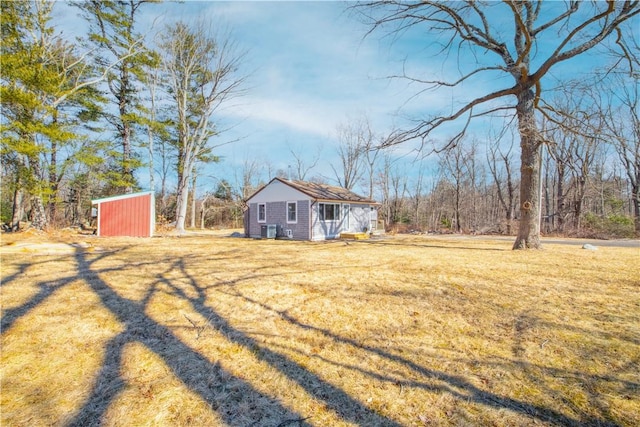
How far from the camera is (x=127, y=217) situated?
47.3 ft

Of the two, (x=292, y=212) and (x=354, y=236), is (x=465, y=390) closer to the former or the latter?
(x=354, y=236)

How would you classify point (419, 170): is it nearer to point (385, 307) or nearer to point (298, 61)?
point (298, 61)

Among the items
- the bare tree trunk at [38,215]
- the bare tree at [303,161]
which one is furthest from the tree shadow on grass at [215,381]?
the bare tree at [303,161]

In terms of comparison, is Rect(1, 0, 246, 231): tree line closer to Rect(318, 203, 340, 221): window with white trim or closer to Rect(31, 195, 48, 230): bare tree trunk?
Rect(31, 195, 48, 230): bare tree trunk

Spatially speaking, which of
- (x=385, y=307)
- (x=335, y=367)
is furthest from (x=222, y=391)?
(x=385, y=307)

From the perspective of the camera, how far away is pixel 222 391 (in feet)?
7.62

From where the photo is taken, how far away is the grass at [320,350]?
2086mm

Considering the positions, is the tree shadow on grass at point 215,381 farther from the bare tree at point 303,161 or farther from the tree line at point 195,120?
the bare tree at point 303,161

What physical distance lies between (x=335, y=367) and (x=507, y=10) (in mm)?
10701

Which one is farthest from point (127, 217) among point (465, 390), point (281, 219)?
point (465, 390)

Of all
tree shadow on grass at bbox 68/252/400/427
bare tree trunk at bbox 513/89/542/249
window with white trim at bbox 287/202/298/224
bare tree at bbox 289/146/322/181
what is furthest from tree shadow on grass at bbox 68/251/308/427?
bare tree at bbox 289/146/322/181

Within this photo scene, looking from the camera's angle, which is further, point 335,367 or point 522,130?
point 522,130

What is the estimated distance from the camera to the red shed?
1386 cm

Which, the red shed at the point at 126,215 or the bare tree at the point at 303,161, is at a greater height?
the bare tree at the point at 303,161
